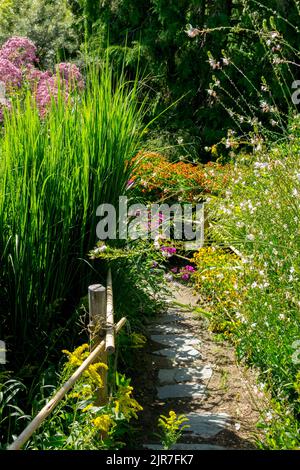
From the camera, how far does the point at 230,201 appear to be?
18.1 feet

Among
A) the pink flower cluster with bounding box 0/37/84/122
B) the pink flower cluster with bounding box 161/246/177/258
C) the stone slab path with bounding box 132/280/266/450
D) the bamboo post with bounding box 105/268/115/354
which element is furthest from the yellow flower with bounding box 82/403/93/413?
the pink flower cluster with bounding box 0/37/84/122

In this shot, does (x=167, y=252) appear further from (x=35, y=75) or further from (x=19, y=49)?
(x=19, y=49)

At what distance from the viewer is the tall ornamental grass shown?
340 cm

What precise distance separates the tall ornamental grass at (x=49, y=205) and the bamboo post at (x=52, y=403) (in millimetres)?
526

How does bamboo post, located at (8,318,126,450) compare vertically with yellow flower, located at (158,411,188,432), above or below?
above

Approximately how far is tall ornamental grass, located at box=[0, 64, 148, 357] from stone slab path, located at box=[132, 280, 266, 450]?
789 mm

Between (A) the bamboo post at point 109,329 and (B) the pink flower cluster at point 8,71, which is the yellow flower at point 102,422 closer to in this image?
(A) the bamboo post at point 109,329

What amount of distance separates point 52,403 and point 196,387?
1.68 m

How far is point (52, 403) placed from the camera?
2486 millimetres

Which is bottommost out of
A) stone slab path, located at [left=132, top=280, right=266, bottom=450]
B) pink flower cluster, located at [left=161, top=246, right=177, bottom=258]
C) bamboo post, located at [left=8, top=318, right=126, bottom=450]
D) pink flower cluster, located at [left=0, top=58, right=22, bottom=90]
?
stone slab path, located at [left=132, top=280, right=266, bottom=450]

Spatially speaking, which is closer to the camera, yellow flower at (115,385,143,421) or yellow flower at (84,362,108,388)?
yellow flower at (84,362,108,388)

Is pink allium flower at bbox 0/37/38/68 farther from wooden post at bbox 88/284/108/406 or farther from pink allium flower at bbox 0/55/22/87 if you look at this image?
wooden post at bbox 88/284/108/406

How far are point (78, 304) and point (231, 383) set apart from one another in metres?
1.11

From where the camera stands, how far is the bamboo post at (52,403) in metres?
2.25
